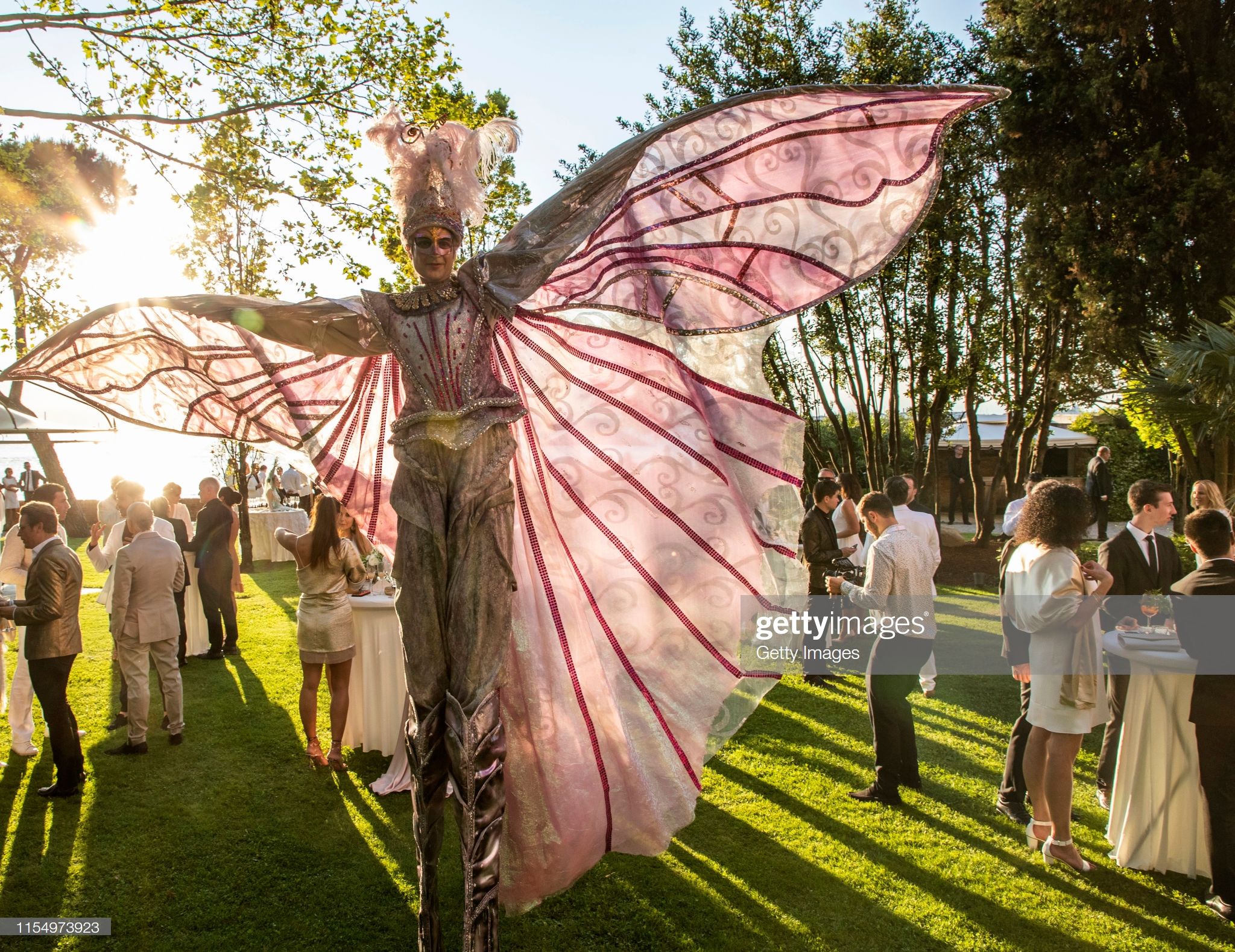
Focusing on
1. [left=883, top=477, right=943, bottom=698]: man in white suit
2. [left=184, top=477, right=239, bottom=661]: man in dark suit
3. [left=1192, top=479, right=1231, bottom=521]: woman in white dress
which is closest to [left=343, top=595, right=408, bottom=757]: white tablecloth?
[left=184, top=477, right=239, bottom=661]: man in dark suit

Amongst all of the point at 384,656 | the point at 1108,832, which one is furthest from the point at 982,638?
the point at 384,656

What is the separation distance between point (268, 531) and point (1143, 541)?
1502 centimetres

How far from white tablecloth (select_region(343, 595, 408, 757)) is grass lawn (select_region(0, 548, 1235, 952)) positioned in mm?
196

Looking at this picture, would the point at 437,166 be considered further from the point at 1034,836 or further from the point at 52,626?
the point at 1034,836

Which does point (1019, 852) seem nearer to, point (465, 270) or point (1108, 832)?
point (1108, 832)

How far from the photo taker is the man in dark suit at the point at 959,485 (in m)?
19.5

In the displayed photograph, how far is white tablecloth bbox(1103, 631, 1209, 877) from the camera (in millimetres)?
3768

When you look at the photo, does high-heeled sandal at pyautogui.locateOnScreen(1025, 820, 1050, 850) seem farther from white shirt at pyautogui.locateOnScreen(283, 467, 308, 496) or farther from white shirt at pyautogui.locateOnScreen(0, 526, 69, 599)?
white shirt at pyautogui.locateOnScreen(283, 467, 308, 496)

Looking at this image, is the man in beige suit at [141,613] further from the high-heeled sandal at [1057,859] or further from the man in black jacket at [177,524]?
the high-heeled sandal at [1057,859]

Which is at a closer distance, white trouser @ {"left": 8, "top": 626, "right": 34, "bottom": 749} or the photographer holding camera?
the photographer holding camera

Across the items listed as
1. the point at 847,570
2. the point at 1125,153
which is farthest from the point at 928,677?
the point at 1125,153

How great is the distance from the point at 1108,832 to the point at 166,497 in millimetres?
8285

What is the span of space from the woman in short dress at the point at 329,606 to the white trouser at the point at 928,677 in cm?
461

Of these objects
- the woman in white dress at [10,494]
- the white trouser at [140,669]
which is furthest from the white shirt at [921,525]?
the woman in white dress at [10,494]
